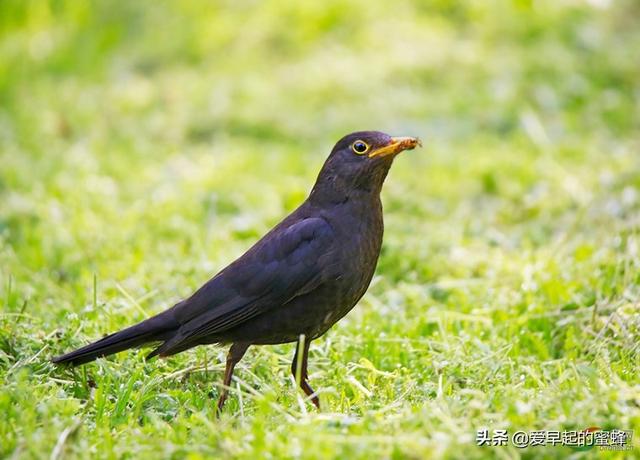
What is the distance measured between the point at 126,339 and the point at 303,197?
325 centimetres

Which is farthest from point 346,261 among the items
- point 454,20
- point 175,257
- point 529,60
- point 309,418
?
point 454,20

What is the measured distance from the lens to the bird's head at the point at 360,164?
4.25 m

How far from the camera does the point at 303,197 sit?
7.14m

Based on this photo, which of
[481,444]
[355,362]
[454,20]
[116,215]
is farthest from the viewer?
[454,20]

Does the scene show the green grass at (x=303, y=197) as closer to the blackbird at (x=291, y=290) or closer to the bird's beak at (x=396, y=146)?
the blackbird at (x=291, y=290)

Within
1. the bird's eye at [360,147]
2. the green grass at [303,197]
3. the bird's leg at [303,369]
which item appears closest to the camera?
the green grass at [303,197]

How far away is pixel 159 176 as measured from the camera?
781 centimetres

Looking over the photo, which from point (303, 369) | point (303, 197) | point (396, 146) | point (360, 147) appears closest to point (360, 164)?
point (360, 147)

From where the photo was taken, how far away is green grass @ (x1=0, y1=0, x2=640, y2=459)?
3381 mm

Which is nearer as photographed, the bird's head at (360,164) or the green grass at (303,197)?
the green grass at (303,197)

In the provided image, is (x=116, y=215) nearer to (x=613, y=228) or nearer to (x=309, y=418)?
(x=613, y=228)

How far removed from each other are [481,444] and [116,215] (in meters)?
4.35

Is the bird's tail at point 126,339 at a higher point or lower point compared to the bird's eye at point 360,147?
lower

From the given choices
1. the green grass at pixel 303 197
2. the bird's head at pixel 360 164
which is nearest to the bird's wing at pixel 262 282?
the bird's head at pixel 360 164
